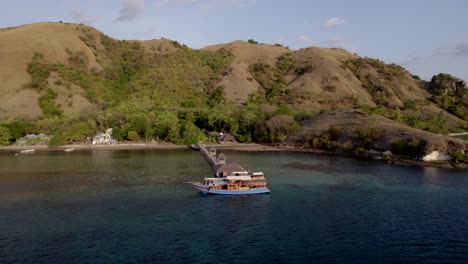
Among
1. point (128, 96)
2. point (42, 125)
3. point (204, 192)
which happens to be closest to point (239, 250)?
point (204, 192)

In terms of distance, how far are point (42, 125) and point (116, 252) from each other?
90886mm

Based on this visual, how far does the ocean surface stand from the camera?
31.4m

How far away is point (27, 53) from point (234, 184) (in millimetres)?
134325

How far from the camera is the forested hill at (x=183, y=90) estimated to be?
110m

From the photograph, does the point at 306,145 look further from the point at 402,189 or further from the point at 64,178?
the point at 64,178

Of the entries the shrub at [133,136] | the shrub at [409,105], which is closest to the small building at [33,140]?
the shrub at [133,136]

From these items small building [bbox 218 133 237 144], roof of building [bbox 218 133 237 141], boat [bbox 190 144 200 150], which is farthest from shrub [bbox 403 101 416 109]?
boat [bbox 190 144 200 150]

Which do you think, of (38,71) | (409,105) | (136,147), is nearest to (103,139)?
(136,147)

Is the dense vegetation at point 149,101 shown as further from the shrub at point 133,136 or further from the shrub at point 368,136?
the shrub at point 368,136

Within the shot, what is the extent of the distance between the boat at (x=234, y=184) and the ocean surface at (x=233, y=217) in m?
1.44

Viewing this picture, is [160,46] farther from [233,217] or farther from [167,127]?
[233,217]

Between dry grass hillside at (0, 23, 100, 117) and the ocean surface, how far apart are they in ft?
222

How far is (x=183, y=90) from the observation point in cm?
15975

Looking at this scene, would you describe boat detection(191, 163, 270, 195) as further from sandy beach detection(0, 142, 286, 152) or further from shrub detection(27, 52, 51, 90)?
shrub detection(27, 52, 51, 90)
